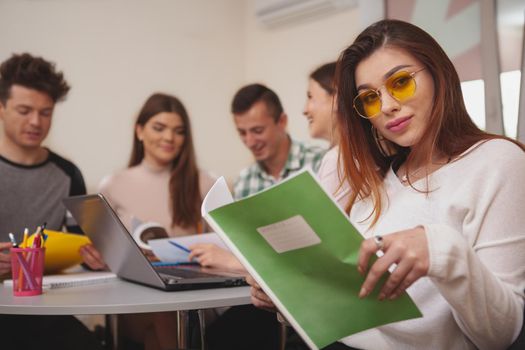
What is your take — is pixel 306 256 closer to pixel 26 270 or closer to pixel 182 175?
pixel 26 270

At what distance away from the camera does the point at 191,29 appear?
14.6 feet

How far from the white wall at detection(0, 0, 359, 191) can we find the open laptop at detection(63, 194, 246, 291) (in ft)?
6.70

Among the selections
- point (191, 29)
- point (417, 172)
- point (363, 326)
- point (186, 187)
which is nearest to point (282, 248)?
point (363, 326)

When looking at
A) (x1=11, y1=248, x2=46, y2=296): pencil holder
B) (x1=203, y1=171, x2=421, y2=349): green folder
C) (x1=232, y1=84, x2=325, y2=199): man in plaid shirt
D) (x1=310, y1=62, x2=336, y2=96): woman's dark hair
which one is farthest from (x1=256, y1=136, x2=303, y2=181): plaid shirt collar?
(x1=203, y1=171, x2=421, y2=349): green folder

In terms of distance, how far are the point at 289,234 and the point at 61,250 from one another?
3.85ft

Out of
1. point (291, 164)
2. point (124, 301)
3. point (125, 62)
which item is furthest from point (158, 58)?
point (124, 301)

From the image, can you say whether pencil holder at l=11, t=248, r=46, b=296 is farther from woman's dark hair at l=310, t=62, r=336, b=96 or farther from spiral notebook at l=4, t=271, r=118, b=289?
woman's dark hair at l=310, t=62, r=336, b=96

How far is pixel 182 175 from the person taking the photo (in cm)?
301

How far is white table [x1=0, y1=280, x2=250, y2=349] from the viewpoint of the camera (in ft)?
3.89

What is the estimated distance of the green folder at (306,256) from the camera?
30.8 inches

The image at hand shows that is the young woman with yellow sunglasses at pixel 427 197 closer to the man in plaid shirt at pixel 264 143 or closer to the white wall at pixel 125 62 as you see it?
the man in plaid shirt at pixel 264 143

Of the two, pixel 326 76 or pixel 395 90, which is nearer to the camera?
pixel 395 90

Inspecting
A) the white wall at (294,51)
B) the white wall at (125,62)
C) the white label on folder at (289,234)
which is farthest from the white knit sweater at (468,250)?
the white wall at (294,51)

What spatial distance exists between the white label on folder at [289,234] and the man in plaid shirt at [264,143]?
219cm
